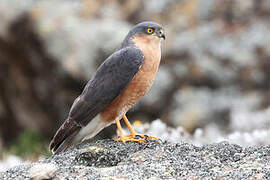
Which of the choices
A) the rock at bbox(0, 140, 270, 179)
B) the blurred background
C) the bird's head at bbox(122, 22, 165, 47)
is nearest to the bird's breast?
the bird's head at bbox(122, 22, 165, 47)

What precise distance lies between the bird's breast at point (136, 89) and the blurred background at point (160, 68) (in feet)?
11.9

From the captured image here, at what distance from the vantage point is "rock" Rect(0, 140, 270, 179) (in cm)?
436

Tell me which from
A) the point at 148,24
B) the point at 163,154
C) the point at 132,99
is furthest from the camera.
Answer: the point at 148,24

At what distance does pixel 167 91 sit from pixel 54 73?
256 cm

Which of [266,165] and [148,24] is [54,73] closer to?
[148,24]

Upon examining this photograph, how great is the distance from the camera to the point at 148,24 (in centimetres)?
609

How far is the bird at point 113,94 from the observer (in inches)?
222

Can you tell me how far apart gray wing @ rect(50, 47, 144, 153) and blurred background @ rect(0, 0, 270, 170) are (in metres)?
3.69

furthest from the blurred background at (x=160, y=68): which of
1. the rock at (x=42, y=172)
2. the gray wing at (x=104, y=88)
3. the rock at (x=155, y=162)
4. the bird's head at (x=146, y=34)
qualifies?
the rock at (x=42, y=172)

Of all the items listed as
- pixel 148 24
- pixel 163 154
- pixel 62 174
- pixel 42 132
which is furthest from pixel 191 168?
pixel 42 132

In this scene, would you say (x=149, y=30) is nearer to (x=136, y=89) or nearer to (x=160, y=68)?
(x=136, y=89)

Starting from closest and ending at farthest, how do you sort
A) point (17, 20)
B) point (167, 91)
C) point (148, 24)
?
point (148, 24), point (167, 91), point (17, 20)

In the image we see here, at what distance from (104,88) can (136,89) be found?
0.39 m

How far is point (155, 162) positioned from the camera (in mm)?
4797
